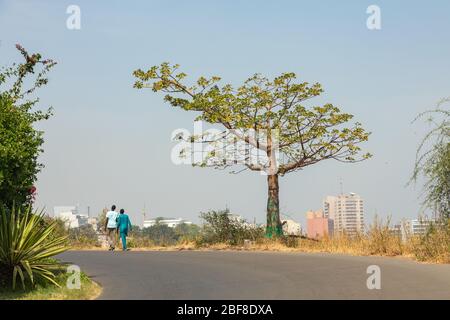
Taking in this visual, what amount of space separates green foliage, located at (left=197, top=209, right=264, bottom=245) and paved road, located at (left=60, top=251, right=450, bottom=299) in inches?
297

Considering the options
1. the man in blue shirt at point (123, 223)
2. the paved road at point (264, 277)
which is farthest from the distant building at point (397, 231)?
the man in blue shirt at point (123, 223)

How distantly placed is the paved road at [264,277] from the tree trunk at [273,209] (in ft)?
25.9

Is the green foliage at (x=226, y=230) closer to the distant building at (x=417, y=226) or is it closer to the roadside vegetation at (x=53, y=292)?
the distant building at (x=417, y=226)

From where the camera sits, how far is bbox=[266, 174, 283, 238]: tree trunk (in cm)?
3127

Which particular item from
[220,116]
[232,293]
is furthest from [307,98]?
[232,293]

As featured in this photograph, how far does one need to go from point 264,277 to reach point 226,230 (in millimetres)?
15436

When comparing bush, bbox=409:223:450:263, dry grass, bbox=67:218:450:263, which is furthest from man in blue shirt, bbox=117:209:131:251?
bush, bbox=409:223:450:263

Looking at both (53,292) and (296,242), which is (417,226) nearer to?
(296,242)

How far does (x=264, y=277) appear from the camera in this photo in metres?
16.1

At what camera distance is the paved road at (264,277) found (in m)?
13.0

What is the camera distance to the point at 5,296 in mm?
13547

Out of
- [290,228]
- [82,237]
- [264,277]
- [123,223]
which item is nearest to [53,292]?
[264,277]

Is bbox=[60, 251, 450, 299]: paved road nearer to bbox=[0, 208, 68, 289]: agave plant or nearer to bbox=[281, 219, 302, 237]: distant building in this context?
bbox=[0, 208, 68, 289]: agave plant
